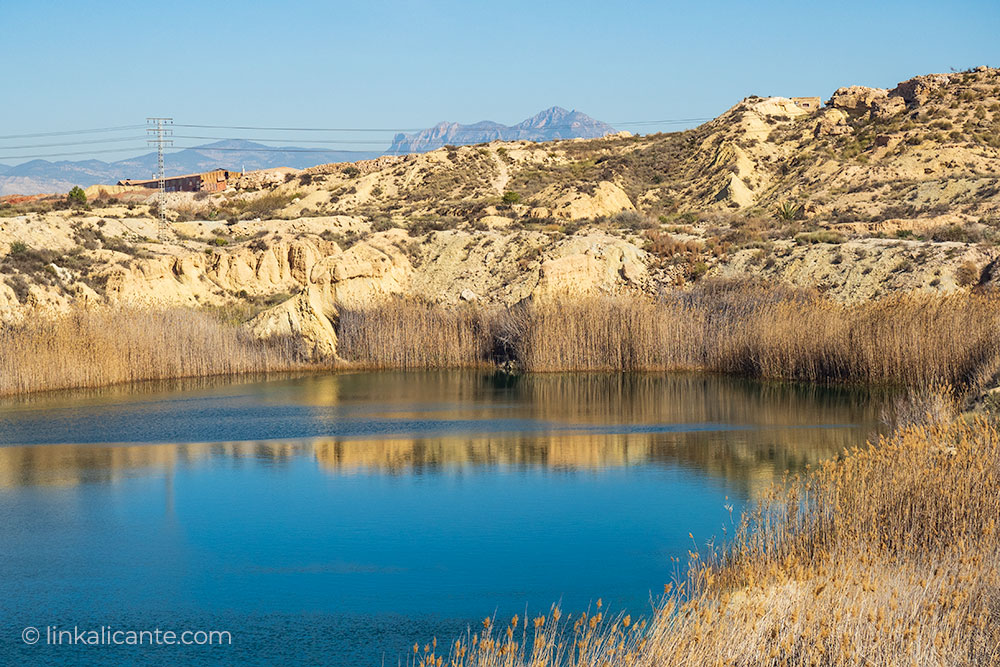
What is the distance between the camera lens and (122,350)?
A: 31438 mm

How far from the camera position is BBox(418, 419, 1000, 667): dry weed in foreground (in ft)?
25.8

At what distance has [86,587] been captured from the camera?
41.0 feet

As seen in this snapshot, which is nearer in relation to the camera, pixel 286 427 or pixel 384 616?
pixel 384 616

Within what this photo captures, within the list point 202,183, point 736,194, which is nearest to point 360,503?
point 736,194

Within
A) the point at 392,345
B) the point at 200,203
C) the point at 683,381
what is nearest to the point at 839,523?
the point at 683,381

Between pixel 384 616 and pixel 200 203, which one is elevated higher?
pixel 200 203

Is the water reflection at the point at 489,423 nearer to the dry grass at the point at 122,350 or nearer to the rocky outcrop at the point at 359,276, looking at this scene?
the dry grass at the point at 122,350

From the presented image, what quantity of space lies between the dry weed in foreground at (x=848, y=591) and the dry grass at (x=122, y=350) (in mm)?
22370

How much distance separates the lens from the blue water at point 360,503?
11586 mm

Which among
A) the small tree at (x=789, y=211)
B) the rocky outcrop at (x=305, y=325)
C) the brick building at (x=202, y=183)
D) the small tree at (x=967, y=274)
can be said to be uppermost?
the brick building at (x=202, y=183)

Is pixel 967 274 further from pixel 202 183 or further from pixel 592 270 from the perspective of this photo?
pixel 202 183

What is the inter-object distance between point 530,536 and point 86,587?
18.6ft

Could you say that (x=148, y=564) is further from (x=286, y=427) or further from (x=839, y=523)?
(x=286, y=427)

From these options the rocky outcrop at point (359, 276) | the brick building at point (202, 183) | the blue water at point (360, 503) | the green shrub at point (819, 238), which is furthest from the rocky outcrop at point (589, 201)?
the brick building at point (202, 183)
